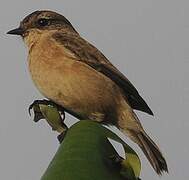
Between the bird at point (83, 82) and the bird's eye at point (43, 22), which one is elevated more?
the bird's eye at point (43, 22)

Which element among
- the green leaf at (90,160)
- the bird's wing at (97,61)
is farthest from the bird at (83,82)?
the green leaf at (90,160)

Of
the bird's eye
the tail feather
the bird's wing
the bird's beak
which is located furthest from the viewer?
the bird's eye

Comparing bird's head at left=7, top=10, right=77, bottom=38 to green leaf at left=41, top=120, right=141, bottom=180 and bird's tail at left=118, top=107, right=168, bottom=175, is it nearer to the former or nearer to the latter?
bird's tail at left=118, top=107, right=168, bottom=175

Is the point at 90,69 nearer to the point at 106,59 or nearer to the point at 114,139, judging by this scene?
the point at 106,59

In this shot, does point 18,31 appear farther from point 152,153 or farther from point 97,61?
point 152,153

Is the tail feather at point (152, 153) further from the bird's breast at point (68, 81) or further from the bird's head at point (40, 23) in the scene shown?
the bird's head at point (40, 23)

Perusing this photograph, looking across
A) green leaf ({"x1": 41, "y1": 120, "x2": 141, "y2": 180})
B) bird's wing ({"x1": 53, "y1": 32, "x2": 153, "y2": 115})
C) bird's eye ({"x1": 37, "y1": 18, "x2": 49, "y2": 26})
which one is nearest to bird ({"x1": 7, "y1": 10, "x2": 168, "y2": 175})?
bird's wing ({"x1": 53, "y1": 32, "x2": 153, "y2": 115})
